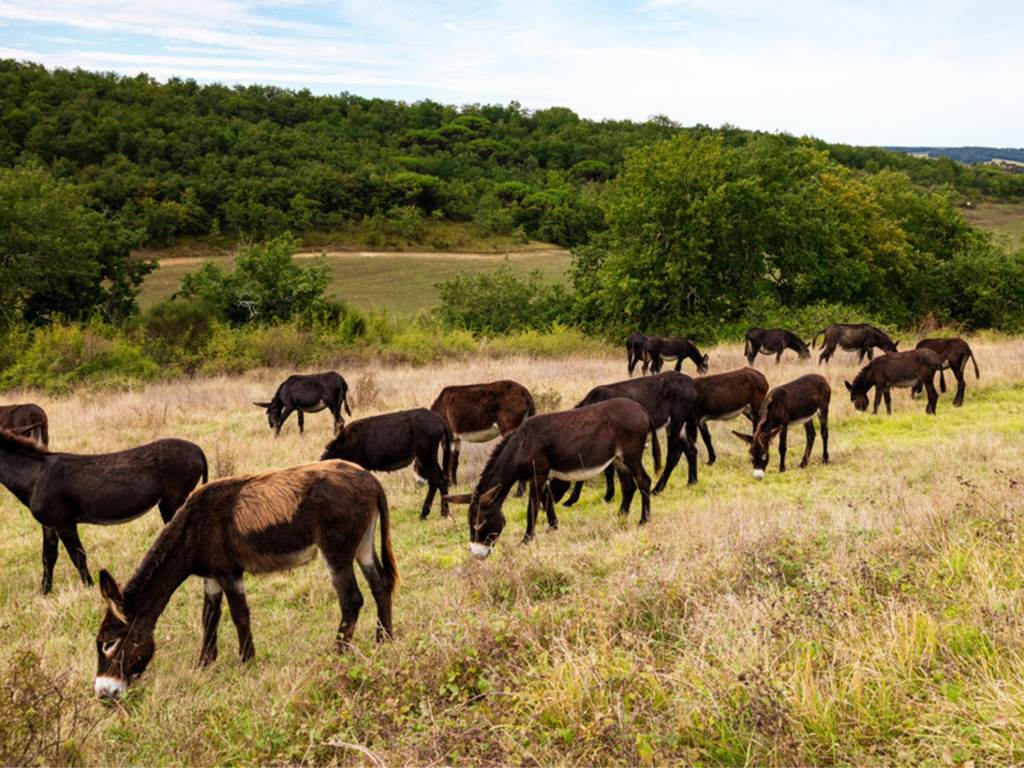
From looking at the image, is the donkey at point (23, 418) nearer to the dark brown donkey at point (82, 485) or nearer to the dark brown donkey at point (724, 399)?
the dark brown donkey at point (82, 485)

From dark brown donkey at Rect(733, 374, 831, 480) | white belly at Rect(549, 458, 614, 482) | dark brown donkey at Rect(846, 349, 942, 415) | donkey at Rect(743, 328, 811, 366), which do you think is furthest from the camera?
donkey at Rect(743, 328, 811, 366)

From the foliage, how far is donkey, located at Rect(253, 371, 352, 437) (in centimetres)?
2322

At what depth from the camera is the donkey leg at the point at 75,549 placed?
289 inches

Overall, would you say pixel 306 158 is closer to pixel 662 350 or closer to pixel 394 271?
pixel 394 271

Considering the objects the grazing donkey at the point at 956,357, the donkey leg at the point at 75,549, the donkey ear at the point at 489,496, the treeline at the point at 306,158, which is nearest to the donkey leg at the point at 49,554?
the donkey leg at the point at 75,549

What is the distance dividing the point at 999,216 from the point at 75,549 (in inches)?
3467

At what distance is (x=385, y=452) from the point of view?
9.59 meters

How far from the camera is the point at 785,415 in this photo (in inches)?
428

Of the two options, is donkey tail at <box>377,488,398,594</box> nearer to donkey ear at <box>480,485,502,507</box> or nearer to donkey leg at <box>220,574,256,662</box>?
donkey leg at <box>220,574,256,662</box>

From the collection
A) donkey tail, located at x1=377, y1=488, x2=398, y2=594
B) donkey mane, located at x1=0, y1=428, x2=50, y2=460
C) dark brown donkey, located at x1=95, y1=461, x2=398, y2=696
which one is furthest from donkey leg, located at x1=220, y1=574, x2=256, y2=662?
donkey mane, located at x1=0, y1=428, x2=50, y2=460

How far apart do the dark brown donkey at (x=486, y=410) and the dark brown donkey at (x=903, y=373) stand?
8070mm

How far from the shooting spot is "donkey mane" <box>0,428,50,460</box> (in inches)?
295

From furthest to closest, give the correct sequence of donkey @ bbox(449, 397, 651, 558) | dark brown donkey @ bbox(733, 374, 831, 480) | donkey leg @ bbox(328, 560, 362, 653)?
1. dark brown donkey @ bbox(733, 374, 831, 480)
2. donkey @ bbox(449, 397, 651, 558)
3. donkey leg @ bbox(328, 560, 362, 653)

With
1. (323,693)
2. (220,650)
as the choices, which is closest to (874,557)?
(323,693)
